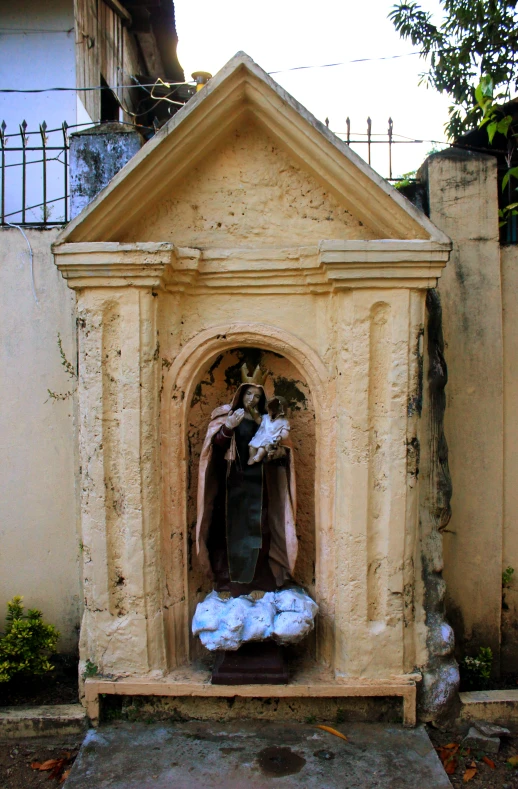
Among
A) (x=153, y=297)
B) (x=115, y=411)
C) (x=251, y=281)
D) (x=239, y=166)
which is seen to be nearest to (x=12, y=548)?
(x=115, y=411)

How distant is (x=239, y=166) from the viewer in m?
4.16

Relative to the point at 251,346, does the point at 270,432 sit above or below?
below

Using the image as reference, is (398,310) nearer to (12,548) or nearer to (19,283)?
(19,283)

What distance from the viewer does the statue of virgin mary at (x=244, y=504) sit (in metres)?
4.10

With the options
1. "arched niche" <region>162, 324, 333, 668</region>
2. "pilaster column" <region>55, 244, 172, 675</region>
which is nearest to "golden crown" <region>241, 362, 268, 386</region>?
"arched niche" <region>162, 324, 333, 668</region>

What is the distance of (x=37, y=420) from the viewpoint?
4.73 meters

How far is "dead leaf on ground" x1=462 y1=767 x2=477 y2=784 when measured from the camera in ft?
12.1

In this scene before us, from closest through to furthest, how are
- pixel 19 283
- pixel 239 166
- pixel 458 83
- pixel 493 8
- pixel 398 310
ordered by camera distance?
pixel 398 310 → pixel 239 166 → pixel 19 283 → pixel 493 8 → pixel 458 83

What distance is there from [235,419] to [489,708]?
2.57 m

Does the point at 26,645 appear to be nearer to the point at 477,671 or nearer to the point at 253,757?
the point at 253,757

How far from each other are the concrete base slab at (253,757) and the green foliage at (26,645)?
71 cm

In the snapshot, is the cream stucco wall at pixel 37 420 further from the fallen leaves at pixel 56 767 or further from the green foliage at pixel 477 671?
the green foliage at pixel 477 671

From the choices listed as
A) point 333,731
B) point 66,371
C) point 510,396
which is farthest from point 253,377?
point 333,731

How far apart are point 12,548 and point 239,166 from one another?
3.28 meters
